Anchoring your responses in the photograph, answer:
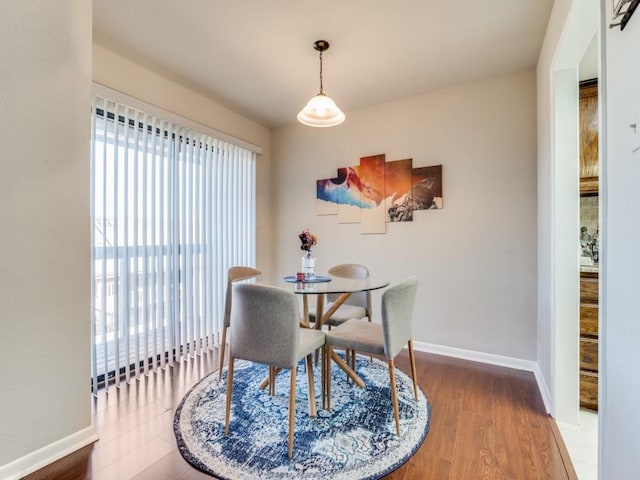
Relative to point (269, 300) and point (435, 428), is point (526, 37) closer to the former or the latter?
point (269, 300)

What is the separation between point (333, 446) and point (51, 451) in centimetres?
149

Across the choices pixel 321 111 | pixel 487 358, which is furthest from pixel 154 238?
pixel 487 358

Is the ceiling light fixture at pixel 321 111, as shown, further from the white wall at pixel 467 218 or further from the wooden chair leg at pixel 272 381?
the wooden chair leg at pixel 272 381

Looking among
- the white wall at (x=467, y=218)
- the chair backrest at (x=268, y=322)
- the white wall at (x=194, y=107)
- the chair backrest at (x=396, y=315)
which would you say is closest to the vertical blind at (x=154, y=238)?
the white wall at (x=194, y=107)

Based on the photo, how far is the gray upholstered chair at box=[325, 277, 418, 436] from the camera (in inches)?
68.8

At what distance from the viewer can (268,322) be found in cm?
162

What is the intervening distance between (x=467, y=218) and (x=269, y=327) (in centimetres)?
224

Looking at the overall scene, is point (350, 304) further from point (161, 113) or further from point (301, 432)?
point (161, 113)

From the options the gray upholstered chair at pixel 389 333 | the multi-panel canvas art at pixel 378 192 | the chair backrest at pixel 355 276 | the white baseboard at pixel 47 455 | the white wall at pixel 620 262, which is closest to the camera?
the white wall at pixel 620 262

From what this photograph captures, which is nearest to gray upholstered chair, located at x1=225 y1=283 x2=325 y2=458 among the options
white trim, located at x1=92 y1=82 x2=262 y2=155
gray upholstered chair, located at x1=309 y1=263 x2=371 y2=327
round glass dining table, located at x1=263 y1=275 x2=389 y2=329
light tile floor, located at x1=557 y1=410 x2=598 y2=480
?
round glass dining table, located at x1=263 y1=275 x2=389 y2=329

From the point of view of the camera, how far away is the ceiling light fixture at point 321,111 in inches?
82.9

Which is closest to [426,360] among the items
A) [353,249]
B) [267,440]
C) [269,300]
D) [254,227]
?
[353,249]

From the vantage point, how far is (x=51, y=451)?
155cm

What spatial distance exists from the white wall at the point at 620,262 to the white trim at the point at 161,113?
2.95 m
